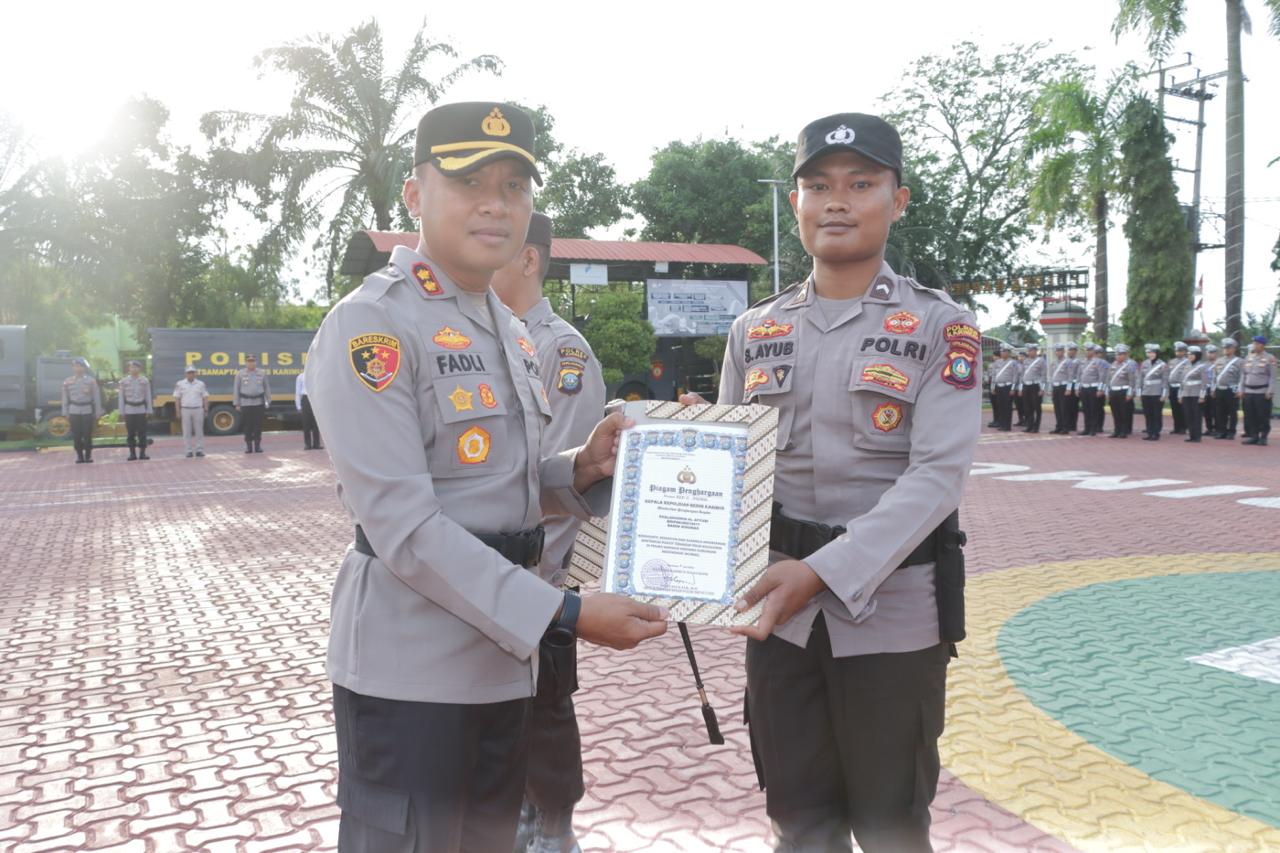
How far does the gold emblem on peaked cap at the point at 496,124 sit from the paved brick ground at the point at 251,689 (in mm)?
2332

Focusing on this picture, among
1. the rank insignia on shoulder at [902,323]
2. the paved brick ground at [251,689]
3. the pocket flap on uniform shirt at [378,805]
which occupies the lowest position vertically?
the paved brick ground at [251,689]

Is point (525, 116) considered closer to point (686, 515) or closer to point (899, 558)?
point (686, 515)

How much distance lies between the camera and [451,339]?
6.41ft

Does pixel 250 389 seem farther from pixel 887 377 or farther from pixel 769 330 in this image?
pixel 887 377

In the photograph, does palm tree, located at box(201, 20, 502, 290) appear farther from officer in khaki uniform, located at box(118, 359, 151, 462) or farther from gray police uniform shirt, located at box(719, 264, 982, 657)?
gray police uniform shirt, located at box(719, 264, 982, 657)

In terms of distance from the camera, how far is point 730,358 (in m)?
2.60

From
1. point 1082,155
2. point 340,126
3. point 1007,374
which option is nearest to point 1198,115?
point 1082,155

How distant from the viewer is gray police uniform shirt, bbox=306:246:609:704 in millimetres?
1742

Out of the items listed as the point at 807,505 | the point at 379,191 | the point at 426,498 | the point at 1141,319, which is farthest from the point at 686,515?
the point at 1141,319

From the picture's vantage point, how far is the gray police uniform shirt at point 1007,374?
21109 millimetres

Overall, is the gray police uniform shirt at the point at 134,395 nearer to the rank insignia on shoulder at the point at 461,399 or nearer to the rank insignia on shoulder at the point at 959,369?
the rank insignia on shoulder at the point at 461,399

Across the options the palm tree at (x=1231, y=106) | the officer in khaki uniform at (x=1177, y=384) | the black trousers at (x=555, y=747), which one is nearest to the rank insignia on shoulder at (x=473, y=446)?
the black trousers at (x=555, y=747)

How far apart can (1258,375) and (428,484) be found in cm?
1925

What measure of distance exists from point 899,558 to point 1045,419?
25.6 m
